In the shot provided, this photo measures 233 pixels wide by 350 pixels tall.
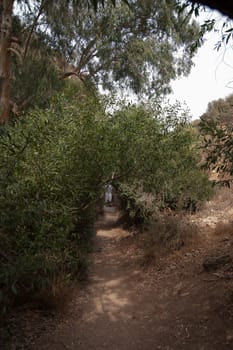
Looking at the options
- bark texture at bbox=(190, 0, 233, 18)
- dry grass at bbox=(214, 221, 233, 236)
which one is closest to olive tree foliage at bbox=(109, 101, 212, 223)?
dry grass at bbox=(214, 221, 233, 236)

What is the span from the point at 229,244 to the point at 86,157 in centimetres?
387

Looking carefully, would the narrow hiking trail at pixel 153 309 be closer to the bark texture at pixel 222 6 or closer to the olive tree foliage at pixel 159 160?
the olive tree foliage at pixel 159 160

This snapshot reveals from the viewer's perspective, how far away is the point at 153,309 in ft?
22.7

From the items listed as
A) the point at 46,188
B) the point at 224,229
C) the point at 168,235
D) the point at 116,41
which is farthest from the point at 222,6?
the point at 116,41

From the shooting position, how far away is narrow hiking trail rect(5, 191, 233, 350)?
5.50 meters

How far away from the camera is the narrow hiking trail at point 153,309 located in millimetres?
5496

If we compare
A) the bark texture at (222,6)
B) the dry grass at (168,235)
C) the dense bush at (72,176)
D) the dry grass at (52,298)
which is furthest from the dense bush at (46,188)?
the bark texture at (222,6)

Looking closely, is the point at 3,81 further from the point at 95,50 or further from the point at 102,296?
the point at 102,296

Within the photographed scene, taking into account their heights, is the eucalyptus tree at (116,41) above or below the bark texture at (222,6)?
above

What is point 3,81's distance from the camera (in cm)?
1169

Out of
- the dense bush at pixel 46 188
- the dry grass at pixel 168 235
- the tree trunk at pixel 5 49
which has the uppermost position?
the tree trunk at pixel 5 49

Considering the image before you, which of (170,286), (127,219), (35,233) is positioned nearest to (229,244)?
(170,286)

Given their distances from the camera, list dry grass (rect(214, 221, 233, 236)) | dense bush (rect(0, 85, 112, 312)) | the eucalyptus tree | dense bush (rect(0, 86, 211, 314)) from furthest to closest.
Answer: the eucalyptus tree, dry grass (rect(214, 221, 233, 236)), dense bush (rect(0, 86, 211, 314)), dense bush (rect(0, 85, 112, 312))

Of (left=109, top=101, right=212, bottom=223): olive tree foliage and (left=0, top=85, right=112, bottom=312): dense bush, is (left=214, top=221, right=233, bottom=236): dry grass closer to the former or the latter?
(left=109, top=101, right=212, bottom=223): olive tree foliage
